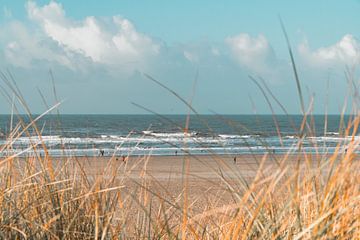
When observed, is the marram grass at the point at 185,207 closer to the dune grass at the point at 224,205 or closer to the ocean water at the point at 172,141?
the dune grass at the point at 224,205

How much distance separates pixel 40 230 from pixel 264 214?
40.3 inches

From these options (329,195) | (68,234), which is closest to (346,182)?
(329,195)

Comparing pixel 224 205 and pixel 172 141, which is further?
pixel 172 141

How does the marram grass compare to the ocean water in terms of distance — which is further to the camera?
the ocean water

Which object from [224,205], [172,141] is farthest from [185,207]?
[172,141]

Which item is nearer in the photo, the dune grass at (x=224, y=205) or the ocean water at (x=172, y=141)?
the dune grass at (x=224, y=205)

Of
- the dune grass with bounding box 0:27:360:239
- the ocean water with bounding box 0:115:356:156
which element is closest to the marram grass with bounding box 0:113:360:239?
the dune grass with bounding box 0:27:360:239

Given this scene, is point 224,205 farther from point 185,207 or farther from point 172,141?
point 172,141

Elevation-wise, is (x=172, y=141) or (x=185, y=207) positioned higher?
(x=172, y=141)

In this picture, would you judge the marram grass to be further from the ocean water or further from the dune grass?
the ocean water

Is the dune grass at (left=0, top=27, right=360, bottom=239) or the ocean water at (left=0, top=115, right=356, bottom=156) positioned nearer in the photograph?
the dune grass at (left=0, top=27, right=360, bottom=239)

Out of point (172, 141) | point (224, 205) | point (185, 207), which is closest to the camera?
point (185, 207)

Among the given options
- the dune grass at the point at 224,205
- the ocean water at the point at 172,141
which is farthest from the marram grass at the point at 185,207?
the ocean water at the point at 172,141

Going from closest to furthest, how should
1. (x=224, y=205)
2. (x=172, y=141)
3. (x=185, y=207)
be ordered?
(x=185, y=207)
(x=224, y=205)
(x=172, y=141)
